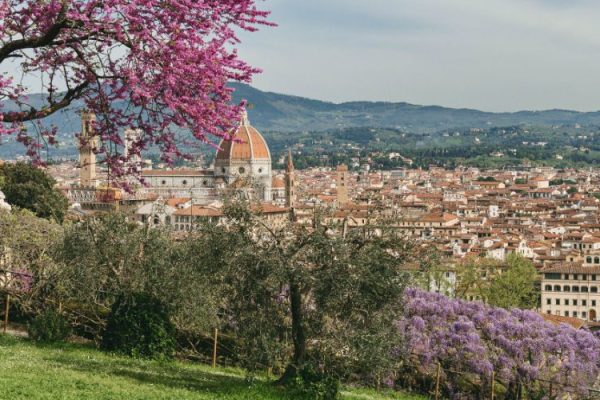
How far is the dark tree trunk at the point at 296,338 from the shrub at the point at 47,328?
184 inches

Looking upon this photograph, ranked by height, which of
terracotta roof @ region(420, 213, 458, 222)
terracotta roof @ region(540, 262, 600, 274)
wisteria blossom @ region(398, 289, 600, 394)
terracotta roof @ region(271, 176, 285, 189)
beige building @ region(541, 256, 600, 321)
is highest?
terracotta roof @ region(271, 176, 285, 189)

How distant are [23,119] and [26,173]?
37.7 metres

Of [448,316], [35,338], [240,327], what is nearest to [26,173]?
[448,316]

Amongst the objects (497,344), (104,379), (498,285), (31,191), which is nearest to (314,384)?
(104,379)

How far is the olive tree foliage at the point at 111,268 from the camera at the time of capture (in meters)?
13.9

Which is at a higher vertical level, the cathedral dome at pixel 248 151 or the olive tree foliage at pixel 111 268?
the cathedral dome at pixel 248 151

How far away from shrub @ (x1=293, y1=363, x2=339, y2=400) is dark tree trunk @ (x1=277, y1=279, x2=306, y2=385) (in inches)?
4.9

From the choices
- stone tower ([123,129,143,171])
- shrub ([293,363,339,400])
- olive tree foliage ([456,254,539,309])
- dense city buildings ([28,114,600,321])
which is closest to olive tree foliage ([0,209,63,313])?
dense city buildings ([28,114,600,321])

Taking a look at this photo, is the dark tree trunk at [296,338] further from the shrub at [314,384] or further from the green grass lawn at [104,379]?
the green grass lawn at [104,379]

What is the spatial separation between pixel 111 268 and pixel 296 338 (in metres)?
6.12

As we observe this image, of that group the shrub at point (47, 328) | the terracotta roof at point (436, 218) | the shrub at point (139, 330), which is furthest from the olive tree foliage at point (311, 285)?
the terracotta roof at point (436, 218)

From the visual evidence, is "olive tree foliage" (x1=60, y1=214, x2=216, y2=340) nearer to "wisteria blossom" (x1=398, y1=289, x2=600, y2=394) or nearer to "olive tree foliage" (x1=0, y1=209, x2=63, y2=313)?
"olive tree foliage" (x1=0, y1=209, x2=63, y2=313)

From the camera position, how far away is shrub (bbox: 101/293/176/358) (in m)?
12.5

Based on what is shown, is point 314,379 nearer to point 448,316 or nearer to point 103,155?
point 103,155
